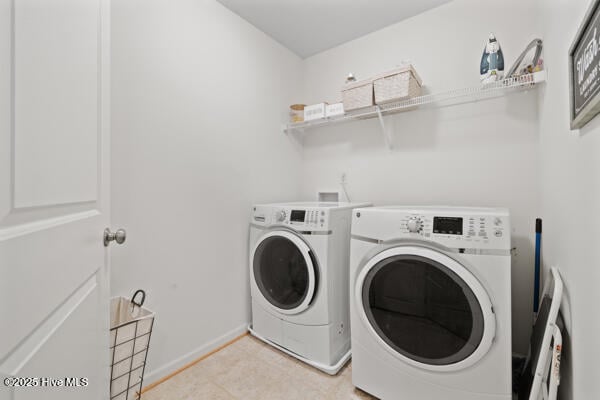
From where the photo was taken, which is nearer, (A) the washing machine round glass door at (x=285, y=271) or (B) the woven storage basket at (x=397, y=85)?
(A) the washing machine round glass door at (x=285, y=271)

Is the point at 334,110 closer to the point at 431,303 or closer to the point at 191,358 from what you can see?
the point at 431,303

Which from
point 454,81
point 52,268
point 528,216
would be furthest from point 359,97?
point 52,268

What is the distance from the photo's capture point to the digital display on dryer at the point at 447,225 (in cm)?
114

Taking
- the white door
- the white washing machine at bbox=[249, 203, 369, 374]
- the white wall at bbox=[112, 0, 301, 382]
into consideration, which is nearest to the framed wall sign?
the white washing machine at bbox=[249, 203, 369, 374]

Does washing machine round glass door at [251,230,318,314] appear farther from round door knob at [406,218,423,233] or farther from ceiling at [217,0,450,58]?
ceiling at [217,0,450,58]

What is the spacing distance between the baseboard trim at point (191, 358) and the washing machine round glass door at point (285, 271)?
0.40 meters

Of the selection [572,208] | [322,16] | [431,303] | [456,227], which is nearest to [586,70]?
[572,208]

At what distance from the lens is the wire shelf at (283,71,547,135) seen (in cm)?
140

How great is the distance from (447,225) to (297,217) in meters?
0.84

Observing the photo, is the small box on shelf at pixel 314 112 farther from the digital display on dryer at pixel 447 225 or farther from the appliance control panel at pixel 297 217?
the digital display on dryer at pixel 447 225

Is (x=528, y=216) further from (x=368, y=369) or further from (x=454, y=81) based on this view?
(x=368, y=369)

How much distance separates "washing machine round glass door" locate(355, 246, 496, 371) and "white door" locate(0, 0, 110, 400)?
3.75ft

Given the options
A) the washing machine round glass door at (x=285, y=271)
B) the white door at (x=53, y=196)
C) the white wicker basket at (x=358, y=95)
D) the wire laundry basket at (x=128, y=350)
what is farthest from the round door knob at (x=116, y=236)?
the white wicker basket at (x=358, y=95)

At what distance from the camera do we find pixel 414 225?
47.7 inches
